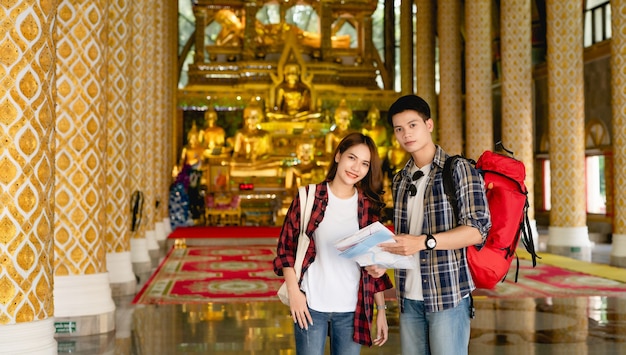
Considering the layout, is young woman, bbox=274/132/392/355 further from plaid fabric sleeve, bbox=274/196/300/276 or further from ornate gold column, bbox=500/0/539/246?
ornate gold column, bbox=500/0/539/246

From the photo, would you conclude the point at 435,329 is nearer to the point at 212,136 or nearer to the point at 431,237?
the point at 431,237

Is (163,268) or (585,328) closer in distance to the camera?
(585,328)

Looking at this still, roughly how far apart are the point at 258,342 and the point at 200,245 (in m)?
7.14

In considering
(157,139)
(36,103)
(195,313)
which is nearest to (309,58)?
(157,139)

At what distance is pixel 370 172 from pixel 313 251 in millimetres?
345

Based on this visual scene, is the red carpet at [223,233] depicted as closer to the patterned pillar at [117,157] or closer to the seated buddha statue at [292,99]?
the seated buddha statue at [292,99]

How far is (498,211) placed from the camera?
2.16 m

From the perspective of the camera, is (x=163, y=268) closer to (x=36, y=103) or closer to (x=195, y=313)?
(x=195, y=313)

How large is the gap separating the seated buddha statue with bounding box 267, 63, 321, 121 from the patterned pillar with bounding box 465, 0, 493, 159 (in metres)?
5.84

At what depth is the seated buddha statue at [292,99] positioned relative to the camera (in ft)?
59.0

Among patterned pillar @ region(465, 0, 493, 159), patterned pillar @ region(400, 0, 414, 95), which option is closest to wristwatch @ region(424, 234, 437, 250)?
patterned pillar @ region(465, 0, 493, 159)

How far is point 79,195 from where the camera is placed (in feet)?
16.1

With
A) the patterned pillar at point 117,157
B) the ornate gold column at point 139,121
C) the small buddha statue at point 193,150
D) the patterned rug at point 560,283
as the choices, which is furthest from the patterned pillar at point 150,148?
the small buddha statue at point 193,150

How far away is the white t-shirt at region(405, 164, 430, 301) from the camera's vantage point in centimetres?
225
